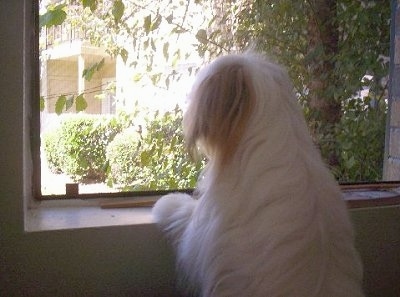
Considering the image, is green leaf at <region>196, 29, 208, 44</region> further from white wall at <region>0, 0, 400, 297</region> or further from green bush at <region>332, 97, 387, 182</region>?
green bush at <region>332, 97, 387, 182</region>

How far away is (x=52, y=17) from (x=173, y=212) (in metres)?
0.64

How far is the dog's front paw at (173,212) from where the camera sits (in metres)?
1.37

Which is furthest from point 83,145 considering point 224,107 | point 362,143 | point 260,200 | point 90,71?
point 362,143

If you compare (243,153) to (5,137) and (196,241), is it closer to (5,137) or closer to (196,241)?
(196,241)

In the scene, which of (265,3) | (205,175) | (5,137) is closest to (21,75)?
(5,137)

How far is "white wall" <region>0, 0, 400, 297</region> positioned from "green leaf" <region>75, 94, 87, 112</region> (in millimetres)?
209

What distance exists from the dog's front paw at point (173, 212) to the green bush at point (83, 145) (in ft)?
0.97

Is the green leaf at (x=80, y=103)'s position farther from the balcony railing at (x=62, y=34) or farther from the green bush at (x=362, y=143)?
the green bush at (x=362, y=143)

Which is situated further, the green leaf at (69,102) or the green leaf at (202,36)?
the green leaf at (202,36)

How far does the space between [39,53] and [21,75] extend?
256mm

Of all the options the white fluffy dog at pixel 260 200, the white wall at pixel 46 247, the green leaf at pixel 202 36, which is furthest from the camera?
the green leaf at pixel 202 36

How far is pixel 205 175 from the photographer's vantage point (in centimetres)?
130

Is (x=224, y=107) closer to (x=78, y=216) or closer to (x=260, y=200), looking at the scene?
(x=260, y=200)

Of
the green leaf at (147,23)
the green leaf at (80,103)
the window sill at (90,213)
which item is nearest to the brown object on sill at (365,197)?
the window sill at (90,213)
